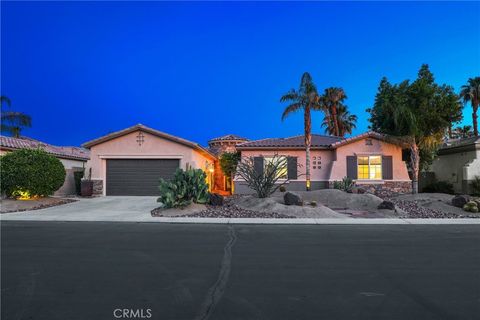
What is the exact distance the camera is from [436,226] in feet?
42.2

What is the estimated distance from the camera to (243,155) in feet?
85.0

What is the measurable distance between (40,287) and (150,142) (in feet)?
63.9

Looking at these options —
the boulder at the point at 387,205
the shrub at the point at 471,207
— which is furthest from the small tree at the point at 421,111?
the boulder at the point at 387,205

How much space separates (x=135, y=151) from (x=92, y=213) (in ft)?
29.3

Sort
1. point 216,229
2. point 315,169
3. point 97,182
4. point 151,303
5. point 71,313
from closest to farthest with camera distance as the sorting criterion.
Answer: point 71,313 → point 151,303 → point 216,229 → point 97,182 → point 315,169

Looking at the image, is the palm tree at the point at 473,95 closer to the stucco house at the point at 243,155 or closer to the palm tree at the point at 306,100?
the stucco house at the point at 243,155

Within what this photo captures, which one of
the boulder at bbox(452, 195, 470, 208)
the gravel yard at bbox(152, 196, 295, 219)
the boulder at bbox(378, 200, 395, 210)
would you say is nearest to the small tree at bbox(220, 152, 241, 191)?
the gravel yard at bbox(152, 196, 295, 219)

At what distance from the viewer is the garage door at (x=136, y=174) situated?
2430cm

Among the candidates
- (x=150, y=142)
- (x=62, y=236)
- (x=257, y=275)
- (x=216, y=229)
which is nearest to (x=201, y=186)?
(x=216, y=229)

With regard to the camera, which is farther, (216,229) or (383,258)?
(216,229)

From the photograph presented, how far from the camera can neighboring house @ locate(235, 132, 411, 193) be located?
25.1 metres

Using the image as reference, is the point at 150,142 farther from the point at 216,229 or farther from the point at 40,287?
the point at 40,287

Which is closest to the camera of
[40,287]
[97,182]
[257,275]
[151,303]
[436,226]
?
[151,303]

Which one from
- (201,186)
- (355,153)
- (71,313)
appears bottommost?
(71,313)
